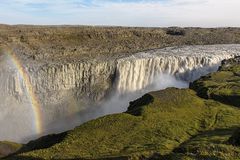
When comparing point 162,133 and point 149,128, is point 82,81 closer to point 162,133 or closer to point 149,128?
point 149,128

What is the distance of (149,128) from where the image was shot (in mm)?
30234

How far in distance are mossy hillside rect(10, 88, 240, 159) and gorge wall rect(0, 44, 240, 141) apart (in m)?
28.0

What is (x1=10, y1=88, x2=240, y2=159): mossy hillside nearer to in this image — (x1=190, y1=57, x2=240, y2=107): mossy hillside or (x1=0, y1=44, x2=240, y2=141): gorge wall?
(x1=190, y1=57, x2=240, y2=107): mossy hillside

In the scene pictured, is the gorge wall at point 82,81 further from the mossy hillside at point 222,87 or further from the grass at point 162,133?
the grass at point 162,133

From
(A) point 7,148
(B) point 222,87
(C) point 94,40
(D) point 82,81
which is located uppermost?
(B) point 222,87

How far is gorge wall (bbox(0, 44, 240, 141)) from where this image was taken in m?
64.5

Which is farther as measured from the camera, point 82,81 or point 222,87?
point 82,81

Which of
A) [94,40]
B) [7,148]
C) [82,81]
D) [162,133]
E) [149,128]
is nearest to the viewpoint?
[162,133]

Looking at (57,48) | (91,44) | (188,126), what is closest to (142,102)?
(188,126)

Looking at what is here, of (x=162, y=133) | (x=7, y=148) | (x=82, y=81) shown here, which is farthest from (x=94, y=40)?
(x=162, y=133)

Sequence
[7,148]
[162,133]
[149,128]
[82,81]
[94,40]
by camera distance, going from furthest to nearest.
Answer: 1. [94,40]
2. [82,81]
3. [7,148]
4. [149,128]
5. [162,133]

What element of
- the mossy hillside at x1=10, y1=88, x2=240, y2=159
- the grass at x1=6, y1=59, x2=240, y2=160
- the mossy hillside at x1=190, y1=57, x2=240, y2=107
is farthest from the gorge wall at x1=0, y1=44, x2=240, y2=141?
the mossy hillside at x1=10, y1=88, x2=240, y2=159

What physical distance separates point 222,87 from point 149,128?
50.2 ft

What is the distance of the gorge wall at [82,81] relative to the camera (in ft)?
212
